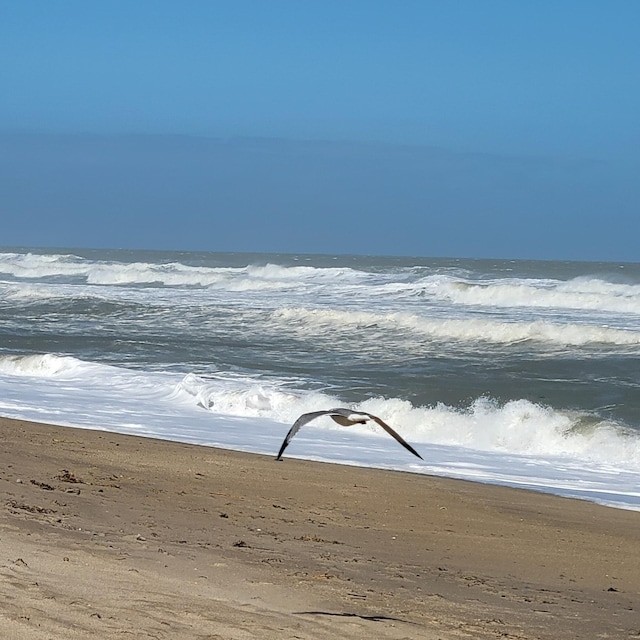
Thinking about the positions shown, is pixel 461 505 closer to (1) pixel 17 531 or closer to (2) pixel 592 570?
(2) pixel 592 570

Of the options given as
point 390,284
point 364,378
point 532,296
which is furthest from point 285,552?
point 390,284

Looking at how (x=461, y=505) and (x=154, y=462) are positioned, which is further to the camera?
(x=154, y=462)

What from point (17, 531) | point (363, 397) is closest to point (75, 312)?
point (363, 397)

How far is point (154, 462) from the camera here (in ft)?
31.1

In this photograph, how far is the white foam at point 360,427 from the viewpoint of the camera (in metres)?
11.1

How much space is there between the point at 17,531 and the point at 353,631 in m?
2.14

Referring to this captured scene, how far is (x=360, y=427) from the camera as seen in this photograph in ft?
44.3

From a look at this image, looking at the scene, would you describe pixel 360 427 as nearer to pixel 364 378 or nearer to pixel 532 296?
pixel 364 378

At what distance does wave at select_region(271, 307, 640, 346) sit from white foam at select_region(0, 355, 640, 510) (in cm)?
902

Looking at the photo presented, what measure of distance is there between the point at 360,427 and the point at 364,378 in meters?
4.19

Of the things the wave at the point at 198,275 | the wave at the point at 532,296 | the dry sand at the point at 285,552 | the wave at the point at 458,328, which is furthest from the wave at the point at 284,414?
the wave at the point at 198,275

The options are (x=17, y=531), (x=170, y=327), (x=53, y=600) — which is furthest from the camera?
(x=170, y=327)

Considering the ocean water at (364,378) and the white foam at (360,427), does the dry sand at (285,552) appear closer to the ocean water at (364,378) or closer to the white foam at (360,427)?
the white foam at (360,427)

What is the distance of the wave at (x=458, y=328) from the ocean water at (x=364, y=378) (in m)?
0.06
